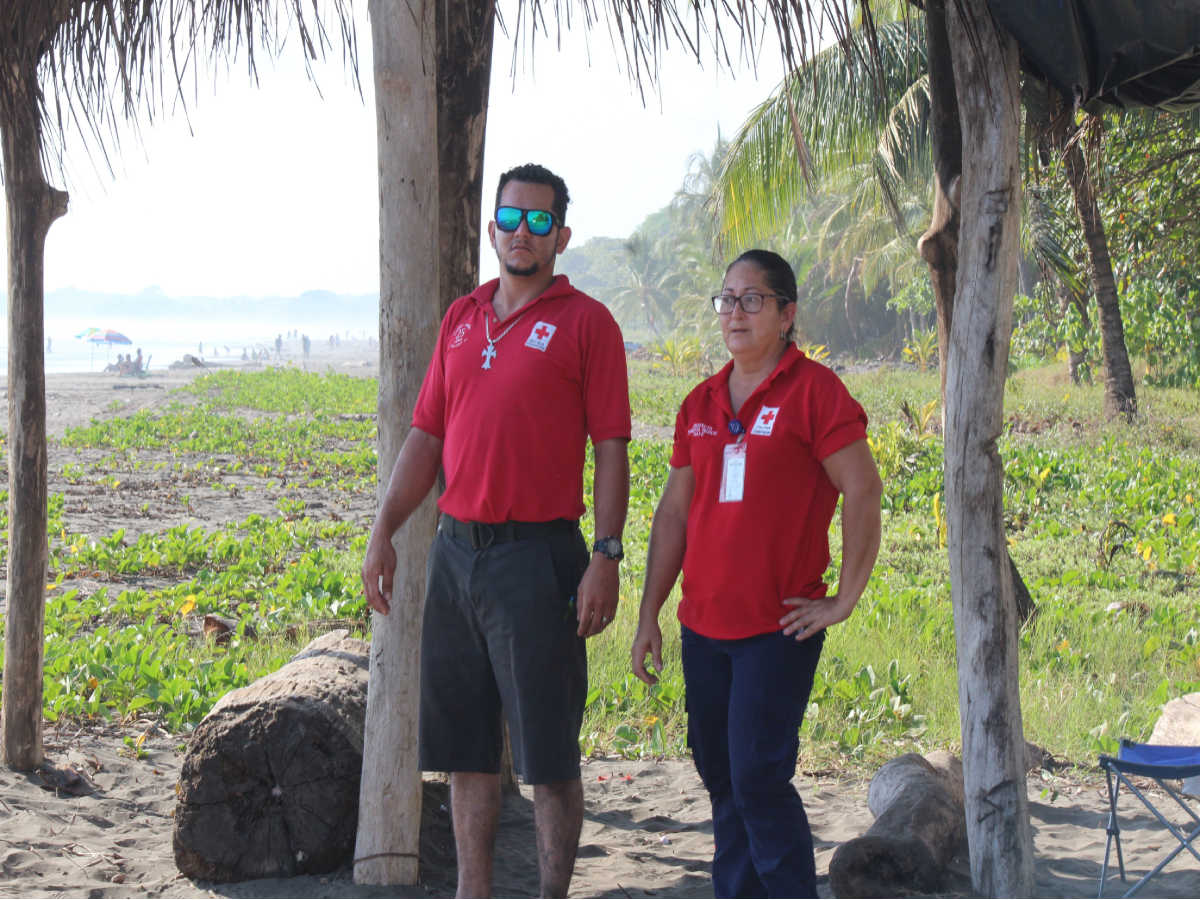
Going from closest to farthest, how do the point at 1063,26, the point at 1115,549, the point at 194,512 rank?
the point at 1063,26, the point at 1115,549, the point at 194,512

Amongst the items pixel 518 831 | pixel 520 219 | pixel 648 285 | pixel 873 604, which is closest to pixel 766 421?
pixel 520 219

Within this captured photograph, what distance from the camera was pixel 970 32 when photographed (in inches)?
126

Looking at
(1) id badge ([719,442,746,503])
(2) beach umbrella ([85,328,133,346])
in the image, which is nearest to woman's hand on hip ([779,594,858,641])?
(1) id badge ([719,442,746,503])

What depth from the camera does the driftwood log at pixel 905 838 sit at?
3.50 m

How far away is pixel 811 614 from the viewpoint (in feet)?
9.11

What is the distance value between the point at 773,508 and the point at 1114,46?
5.15ft

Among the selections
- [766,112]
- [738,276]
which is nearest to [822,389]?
[738,276]

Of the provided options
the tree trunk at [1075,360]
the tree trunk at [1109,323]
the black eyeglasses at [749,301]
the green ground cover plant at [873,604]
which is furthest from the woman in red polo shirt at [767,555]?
the tree trunk at [1075,360]

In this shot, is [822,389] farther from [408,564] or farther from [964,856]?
[964,856]

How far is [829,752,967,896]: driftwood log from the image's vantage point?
3.50 meters

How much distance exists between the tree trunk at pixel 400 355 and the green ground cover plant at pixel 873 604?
1808 millimetres

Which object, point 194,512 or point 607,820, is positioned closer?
point 607,820

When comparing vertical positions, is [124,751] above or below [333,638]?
below

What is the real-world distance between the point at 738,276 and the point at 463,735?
1.46 metres
